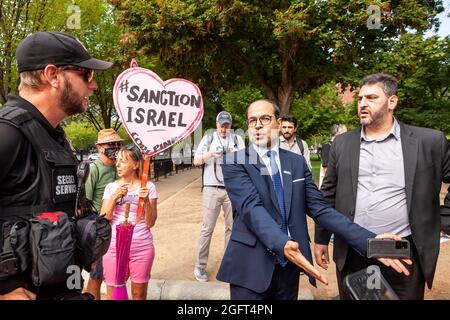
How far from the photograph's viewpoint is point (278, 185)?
7.78 ft

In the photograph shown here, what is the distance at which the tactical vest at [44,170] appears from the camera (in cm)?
160

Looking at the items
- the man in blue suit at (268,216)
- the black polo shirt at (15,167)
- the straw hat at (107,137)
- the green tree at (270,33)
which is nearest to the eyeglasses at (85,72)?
the black polo shirt at (15,167)

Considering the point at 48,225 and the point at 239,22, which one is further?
the point at 239,22

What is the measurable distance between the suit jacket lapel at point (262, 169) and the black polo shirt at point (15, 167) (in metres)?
1.34

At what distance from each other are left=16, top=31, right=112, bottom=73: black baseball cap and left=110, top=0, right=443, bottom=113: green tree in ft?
28.0

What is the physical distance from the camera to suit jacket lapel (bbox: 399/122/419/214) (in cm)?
250

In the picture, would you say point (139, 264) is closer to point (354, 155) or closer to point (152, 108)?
point (152, 108)

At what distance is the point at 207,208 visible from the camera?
15.9 ft

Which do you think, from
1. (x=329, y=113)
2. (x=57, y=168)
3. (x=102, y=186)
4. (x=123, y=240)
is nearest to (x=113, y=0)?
(x=102, y=186)

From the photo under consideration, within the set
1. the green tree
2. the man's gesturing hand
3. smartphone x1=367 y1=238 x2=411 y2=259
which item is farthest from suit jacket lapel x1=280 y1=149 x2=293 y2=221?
the green tree

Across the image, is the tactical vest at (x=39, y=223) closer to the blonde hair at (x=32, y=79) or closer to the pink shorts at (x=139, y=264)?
the blonde hair at (x=32, y=79)

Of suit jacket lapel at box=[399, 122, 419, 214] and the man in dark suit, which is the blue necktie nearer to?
the man in dark suit
